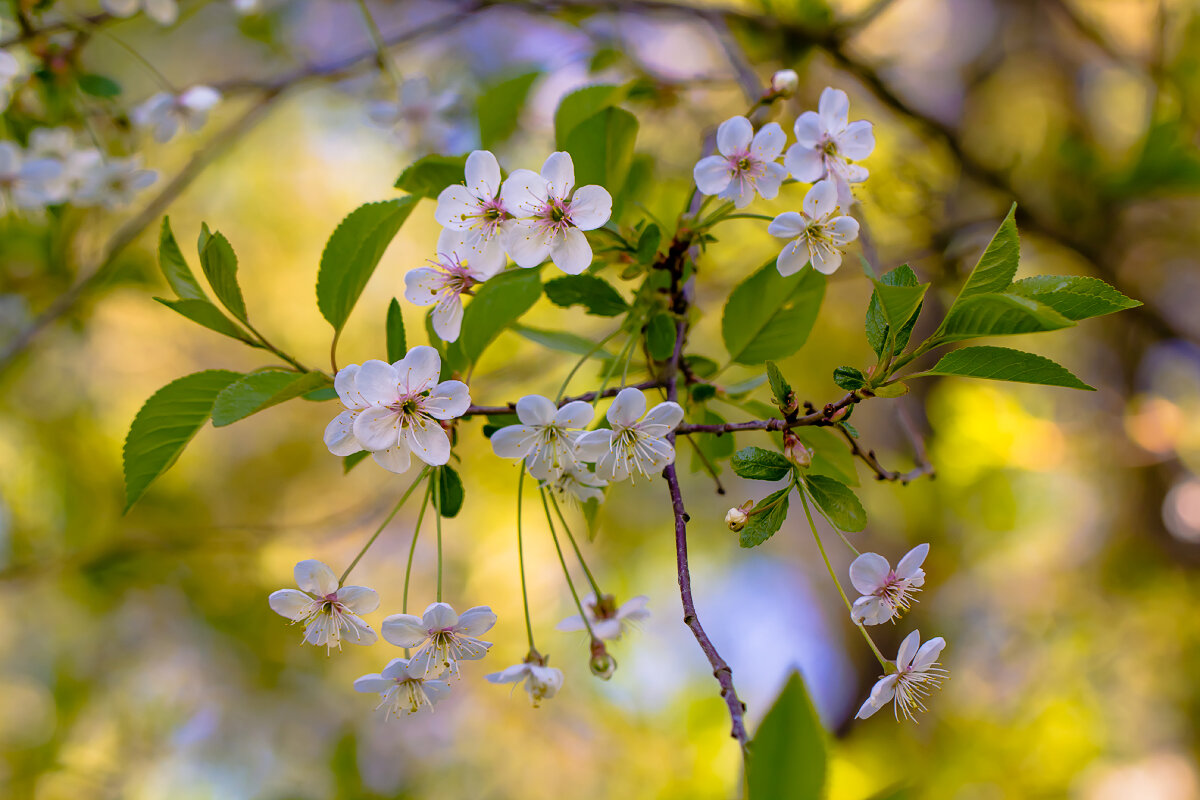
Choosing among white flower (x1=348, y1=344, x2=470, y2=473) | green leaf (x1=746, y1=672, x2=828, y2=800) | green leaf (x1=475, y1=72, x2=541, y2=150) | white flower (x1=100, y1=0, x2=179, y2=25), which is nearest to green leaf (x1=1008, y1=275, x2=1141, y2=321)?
green leaf (x1=746, y1=672, x2=828, y2=800)

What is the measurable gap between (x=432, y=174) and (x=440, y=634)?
16.2 inches

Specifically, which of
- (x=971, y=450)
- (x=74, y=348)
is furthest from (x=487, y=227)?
(x=74, y=348)

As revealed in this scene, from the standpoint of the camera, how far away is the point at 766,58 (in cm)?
124

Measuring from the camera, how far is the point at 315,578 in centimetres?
63

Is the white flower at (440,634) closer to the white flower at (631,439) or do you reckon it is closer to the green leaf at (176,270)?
the white flower at (631,439)

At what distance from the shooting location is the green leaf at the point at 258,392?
53 cm

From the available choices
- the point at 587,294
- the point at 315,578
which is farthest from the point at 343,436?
the point at 587,294

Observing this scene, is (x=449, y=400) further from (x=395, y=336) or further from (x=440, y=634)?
(x=440, y=634)

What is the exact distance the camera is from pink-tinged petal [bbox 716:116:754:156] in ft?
2.10

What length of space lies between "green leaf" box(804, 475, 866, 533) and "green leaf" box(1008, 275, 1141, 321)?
178 millimetres

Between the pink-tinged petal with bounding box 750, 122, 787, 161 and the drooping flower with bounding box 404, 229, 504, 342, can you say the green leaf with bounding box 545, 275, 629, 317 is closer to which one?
the drooping flower with bounding box 404, 229, 504, 342

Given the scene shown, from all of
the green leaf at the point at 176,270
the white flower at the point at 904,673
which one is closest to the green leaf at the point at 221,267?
the green leaf at the point at 176,270

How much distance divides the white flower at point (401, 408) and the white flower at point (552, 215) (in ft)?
0.41

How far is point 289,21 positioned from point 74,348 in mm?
1223
